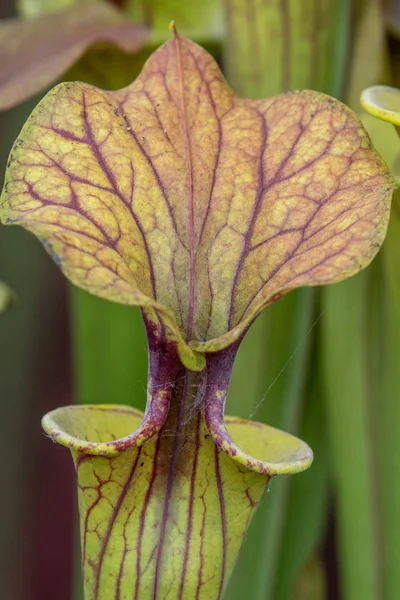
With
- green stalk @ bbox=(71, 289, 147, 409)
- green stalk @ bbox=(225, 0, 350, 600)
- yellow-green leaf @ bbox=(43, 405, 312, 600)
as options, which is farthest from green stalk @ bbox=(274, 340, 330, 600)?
yellow-green leaf @ bbox=(43, 405, 312, 600)

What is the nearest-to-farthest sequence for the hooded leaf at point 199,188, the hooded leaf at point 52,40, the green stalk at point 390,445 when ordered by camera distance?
the hooded leaf at point 199,188 < the green stalk at point 390,445 < the hooded leaf at point 52,40

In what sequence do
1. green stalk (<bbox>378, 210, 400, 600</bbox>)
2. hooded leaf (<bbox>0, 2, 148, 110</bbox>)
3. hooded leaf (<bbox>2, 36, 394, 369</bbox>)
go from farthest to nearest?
1. hooded leaf (<bbox>0, 2, 148, 110</bbox>)
2. green stalk (<bbox>378, 210, 400, 600</bbox>)
3. hooded leaf (<bbox>2, 36, 394, 369</bbox>)

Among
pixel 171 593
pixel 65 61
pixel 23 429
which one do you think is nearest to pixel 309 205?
pixel 171 593

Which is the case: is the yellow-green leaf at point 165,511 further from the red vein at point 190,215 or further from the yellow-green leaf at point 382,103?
the yellow-green leaf at point 382,103

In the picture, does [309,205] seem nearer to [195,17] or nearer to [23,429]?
[195,17]

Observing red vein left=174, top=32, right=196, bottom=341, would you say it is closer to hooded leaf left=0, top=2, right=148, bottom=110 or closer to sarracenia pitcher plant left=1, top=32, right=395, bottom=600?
sarracenia pitcher plant left=1, top=32, right=395, bottom=600

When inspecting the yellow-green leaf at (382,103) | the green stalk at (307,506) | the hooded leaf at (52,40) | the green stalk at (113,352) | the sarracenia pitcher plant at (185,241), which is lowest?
the green stalk at (307,506)

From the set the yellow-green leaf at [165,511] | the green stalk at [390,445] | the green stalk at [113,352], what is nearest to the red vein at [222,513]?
the yellow-green leaf at [165,511]
